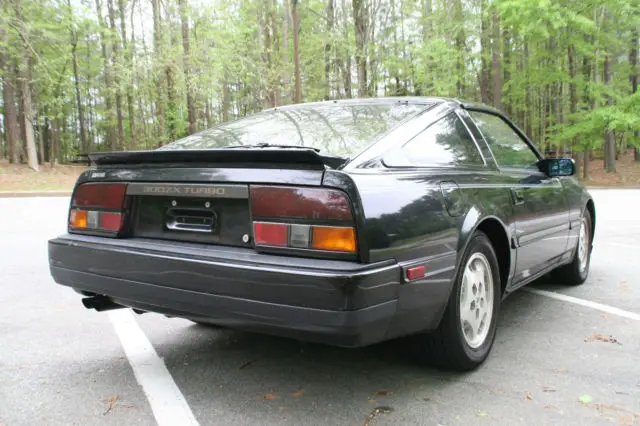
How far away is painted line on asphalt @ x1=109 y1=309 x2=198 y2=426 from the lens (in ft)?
7.39

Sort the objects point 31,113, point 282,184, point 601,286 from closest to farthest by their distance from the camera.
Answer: point 282,184 → point 601,286 → point 31,113

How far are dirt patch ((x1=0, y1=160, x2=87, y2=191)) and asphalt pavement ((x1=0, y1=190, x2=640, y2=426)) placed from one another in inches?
741

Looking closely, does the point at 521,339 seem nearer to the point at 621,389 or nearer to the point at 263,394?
the point at 621,389

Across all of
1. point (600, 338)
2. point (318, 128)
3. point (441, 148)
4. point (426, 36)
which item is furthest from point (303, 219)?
point (426, 36)

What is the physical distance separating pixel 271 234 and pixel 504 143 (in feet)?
7.30

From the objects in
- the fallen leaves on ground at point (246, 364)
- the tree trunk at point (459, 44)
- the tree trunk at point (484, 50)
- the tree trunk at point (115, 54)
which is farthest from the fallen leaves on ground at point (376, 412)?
the tree trunk at point (115, 54)

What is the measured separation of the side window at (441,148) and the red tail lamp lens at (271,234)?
2.02ft

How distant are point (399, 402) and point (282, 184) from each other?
1146 mm

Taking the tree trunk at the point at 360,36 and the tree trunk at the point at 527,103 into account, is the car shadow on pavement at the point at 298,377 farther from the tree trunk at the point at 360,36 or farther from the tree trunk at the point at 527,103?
the tree trunk at the point at 527,103

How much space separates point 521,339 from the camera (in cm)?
329

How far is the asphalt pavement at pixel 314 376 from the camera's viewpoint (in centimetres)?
227

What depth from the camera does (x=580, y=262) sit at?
470cm

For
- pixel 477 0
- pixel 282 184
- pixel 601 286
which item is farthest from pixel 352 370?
pixel 477 0

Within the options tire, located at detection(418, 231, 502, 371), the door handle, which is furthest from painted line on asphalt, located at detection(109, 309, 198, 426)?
the door handle
